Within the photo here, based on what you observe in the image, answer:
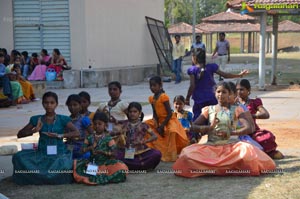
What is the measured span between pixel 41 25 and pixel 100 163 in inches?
540

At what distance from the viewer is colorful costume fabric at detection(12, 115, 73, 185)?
20.3 ft

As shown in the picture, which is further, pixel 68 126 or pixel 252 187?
pixel 68 126

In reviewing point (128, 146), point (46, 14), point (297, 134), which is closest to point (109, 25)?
point (46, 14)

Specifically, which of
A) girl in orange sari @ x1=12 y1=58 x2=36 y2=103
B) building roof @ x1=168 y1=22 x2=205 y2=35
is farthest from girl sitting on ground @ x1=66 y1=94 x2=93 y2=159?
building roof @ x1=168 y1=22 x2=205 y2=35

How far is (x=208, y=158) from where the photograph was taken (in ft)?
20.3

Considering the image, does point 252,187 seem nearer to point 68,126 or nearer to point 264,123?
point 68,126

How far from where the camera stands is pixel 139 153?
6.85 meters

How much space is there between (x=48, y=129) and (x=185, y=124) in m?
2.74

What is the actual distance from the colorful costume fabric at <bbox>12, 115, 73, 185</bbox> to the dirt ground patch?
0.10 meters

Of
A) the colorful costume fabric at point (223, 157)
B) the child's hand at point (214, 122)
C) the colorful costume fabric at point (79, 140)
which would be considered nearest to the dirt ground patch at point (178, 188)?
the colorful costume fabric at point (223, 157)

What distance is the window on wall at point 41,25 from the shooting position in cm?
1872

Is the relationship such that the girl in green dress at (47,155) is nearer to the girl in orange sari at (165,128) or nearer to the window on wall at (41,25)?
the girl in orange sari at (165,128)

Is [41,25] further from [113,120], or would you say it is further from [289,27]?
[289,27]

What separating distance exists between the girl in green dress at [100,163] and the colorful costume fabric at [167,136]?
1.37 meters
